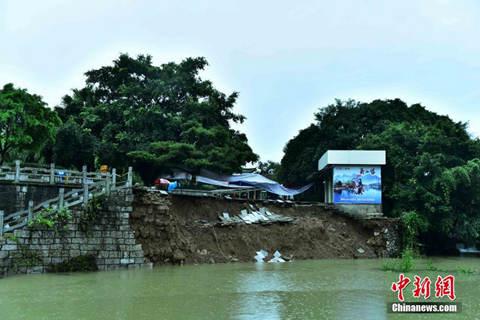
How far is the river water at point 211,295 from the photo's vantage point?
1122cm

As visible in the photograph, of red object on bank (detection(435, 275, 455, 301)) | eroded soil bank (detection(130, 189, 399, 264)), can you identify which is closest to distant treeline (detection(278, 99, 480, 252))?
eroded soil bank (detection(130, 189, 399, 264))

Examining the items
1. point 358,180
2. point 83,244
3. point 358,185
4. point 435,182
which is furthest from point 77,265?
point 435,182

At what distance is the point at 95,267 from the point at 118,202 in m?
2.73

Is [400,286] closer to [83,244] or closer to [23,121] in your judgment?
[83,244]

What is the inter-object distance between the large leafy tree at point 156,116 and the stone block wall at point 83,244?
799 cm

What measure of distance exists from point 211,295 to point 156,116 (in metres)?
18.2

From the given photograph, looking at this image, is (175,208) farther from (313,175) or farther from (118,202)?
(313,175)

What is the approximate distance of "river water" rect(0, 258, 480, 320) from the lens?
442 inches

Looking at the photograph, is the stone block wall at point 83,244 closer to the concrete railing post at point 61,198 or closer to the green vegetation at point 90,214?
the green vegetation at point 90,214

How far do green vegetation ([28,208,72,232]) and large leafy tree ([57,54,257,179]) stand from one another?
970 cm

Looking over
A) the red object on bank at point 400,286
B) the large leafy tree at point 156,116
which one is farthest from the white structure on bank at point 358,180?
the red object on bank at point 400,286

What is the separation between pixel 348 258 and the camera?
28438mm

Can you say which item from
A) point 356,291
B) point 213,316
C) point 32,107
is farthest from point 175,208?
point 213,316

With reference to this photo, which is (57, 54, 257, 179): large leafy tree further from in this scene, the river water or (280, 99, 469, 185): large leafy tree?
the river water
